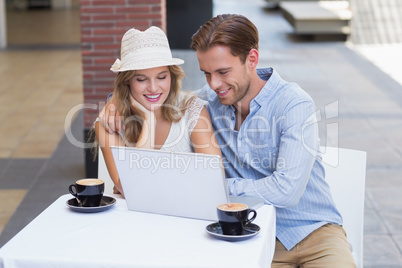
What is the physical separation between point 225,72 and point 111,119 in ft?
1.56

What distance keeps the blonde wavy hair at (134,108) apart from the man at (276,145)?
220 mm

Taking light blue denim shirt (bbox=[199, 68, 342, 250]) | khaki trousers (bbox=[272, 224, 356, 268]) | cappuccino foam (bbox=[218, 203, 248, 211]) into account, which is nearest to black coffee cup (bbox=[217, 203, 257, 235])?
cappuccino foam (bbox=[218, 203, 248, 211])

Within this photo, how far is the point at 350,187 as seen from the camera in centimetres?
265

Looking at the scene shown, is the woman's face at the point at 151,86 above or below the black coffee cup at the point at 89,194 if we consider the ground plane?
above

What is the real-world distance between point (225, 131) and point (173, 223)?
646 mm

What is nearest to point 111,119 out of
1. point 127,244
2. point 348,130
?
point 127,244

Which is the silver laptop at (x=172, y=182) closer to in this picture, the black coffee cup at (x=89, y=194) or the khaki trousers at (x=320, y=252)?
the black coffee cup at (x=89, y=194)

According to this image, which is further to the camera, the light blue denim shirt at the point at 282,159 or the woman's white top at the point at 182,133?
the woman's white top at the point at 182,133

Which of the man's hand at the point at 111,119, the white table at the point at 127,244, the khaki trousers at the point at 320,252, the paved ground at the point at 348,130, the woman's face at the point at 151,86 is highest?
the woman's face at the point at 151,86

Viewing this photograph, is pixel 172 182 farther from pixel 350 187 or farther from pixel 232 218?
pixel 350 187

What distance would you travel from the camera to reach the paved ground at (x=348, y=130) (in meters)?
4.05

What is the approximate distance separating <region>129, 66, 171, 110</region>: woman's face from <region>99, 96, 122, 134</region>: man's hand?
0.11 metres

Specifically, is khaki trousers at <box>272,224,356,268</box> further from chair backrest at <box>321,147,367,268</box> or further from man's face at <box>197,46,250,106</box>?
man's face at <box>197,46,250,106</box>

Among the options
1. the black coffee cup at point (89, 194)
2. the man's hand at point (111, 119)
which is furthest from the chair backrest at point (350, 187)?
the black coffee cup at point (89, 194)
